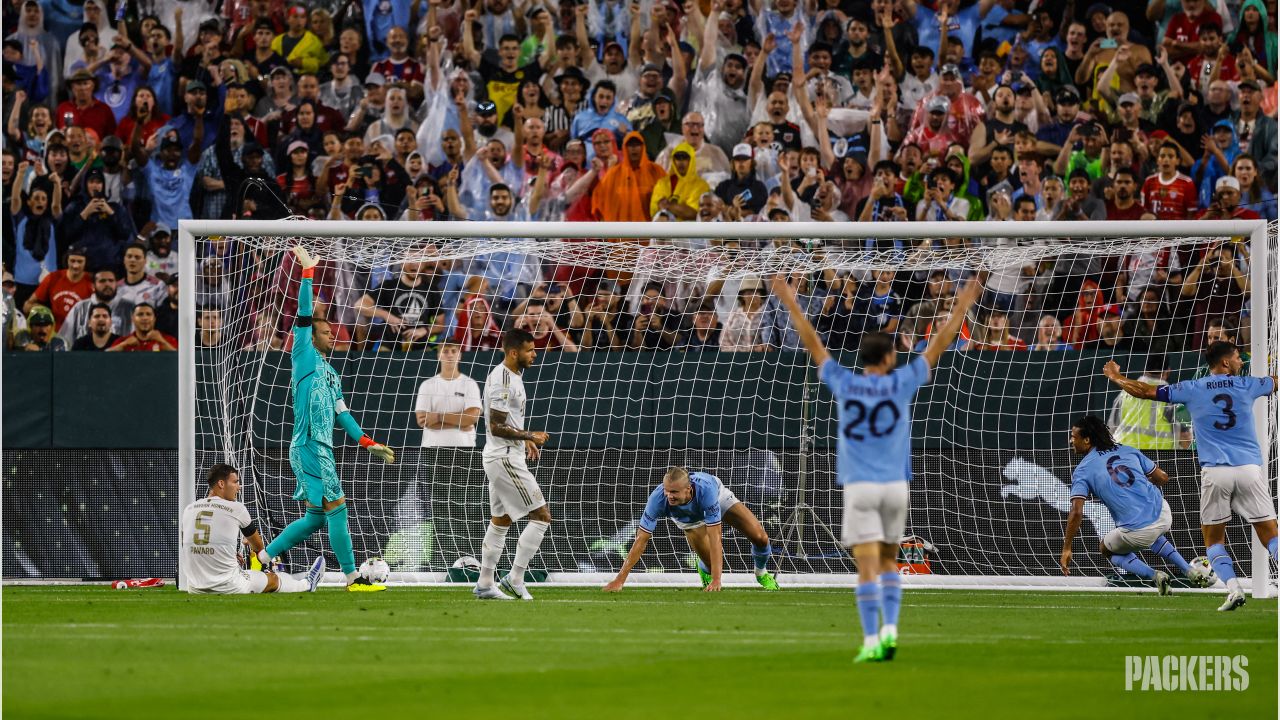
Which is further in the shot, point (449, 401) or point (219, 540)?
point (449, 401)

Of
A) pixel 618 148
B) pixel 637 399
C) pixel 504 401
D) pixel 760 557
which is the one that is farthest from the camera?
pixel 618 148

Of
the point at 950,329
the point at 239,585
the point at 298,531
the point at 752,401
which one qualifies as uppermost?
the point at 950,329

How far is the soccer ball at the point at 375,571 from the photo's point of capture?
44.4 feet

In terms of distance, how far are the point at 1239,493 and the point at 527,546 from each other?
232 inches

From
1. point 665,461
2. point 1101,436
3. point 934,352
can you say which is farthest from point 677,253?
point 934,352

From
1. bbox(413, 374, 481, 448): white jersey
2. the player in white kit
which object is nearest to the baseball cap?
bbox(413, 374, 481, 448): white jersey

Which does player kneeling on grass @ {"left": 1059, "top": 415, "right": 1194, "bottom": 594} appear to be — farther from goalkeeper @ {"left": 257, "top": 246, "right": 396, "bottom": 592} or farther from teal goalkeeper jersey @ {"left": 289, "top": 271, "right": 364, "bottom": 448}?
teal goalkeeper jersey @ {"left": 289, "top": 271, "right": 364, "bottom": 448}

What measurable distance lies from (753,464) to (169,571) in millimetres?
5920

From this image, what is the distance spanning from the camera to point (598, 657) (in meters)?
8.33

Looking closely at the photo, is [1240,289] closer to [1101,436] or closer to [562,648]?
[1101,436]

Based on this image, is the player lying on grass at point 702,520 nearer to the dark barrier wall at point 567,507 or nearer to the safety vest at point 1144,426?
the dark barrier wall at point 567,507

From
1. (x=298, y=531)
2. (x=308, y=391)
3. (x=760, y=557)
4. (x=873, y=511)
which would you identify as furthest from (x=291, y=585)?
(x=873, y=511)

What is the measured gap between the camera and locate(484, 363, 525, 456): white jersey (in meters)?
12.2

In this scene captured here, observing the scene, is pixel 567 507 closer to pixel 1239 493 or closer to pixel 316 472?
pixel 316 472
